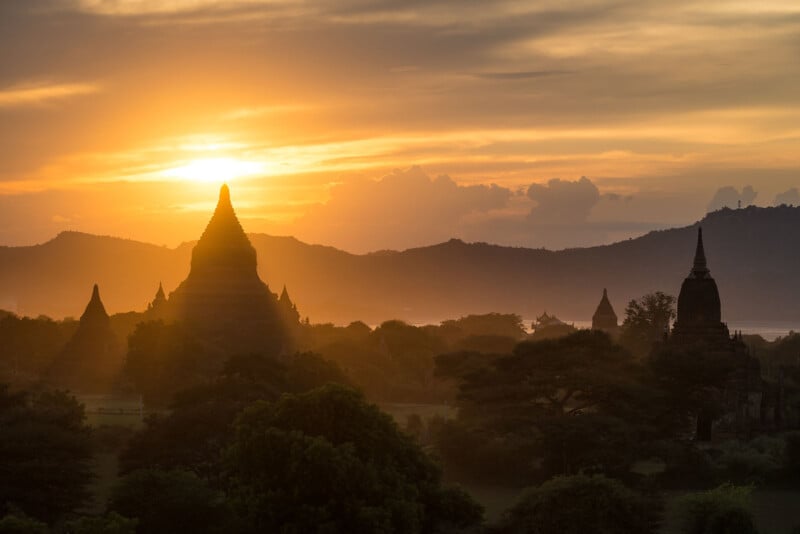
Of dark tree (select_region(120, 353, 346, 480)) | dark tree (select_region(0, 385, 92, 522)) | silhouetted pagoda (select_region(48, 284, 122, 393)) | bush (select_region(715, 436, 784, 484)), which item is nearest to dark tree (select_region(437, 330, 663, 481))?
bush (select_region(715, 436, 784, 484))

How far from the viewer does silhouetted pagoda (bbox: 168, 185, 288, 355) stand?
10612 cm

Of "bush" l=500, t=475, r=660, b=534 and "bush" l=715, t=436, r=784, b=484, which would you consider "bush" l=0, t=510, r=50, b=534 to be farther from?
"bush" l=715, t=436, r=784, b=484

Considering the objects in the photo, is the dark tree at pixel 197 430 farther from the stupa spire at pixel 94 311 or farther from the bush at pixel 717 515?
the stupa spire at pixel 94 311

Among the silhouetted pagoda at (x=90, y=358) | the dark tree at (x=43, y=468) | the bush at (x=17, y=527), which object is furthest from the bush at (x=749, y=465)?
the silhouetted pagoda at (x=90, y=358)

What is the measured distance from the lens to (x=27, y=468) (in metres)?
46.0

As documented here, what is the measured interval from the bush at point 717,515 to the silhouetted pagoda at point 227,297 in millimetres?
60354

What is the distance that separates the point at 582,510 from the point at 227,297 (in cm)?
6988

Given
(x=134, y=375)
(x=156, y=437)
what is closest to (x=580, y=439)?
(x=156, y=437)

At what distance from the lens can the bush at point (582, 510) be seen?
137 ft

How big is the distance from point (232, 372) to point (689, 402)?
64.8 ft

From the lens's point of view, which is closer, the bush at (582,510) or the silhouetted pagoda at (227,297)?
the bush at (582,510)

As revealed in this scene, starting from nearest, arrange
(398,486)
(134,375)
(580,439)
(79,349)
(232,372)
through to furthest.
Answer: (398,486)
(580,439)
(232,372)
(134,375)
(79,349)

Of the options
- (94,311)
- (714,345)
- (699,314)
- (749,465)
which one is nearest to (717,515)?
(749,465)

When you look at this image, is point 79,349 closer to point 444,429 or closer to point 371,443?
point 444,429
